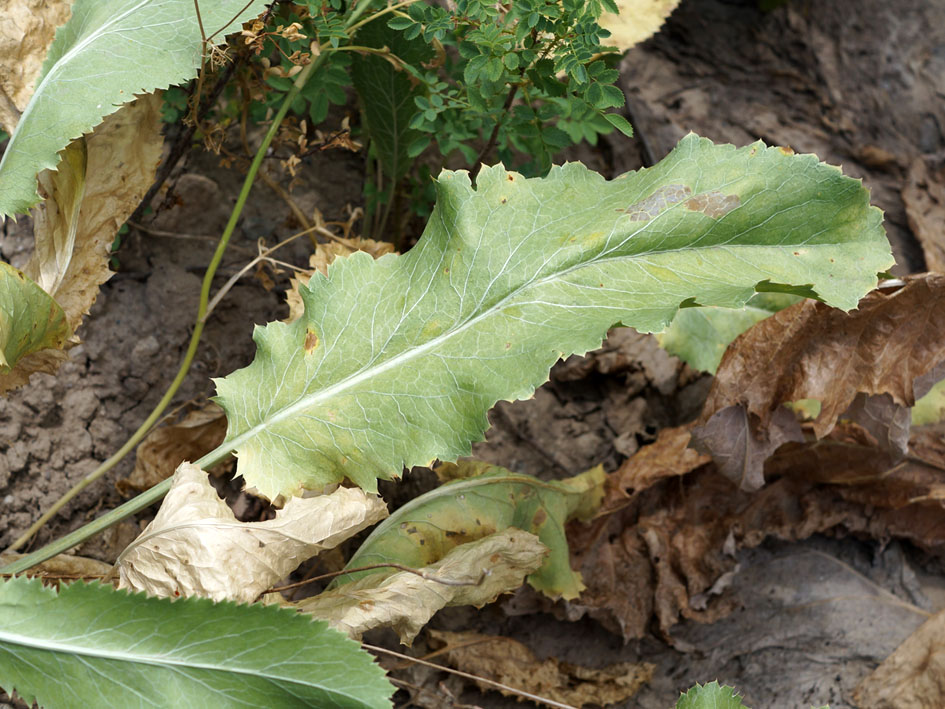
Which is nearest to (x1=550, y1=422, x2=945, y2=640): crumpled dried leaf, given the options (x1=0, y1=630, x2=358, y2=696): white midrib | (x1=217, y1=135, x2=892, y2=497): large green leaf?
(x1=217, y1=135, x2=892, y2=497): large green leaf

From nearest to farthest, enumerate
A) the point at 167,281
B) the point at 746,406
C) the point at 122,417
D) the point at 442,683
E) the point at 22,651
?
the point at 22,651 → the point at 442,683 → the point at 746,406 → the point at 122,417 → the point at 167,281

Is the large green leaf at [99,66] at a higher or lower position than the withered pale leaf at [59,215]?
higher

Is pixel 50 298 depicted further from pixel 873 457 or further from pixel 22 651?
pixel 873 457

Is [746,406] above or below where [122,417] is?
below

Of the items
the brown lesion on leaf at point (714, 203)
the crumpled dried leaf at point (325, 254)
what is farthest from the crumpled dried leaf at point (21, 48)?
the brown lesion on leaf at point (714, 203)

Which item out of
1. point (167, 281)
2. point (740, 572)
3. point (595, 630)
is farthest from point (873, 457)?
point (167, 281)

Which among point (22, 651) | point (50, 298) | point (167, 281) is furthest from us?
point (167, 281)

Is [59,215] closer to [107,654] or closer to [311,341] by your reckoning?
[311,341]

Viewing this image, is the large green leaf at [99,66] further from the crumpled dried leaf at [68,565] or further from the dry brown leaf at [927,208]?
the dry brown leaf at [927,208]
